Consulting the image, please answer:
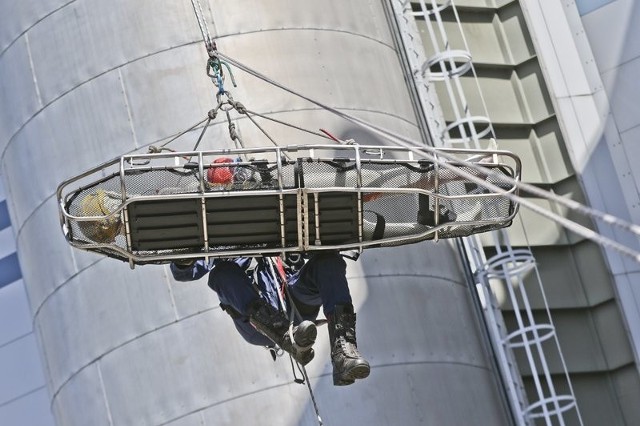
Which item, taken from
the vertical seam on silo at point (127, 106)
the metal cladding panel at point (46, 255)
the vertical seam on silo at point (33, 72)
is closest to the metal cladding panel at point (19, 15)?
the vertical seam on silo at point (33, 72)

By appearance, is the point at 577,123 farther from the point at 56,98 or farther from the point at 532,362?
the point at 56,98

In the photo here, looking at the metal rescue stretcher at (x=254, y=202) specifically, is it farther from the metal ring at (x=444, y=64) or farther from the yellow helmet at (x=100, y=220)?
the metal ring at (x=444, y=64)

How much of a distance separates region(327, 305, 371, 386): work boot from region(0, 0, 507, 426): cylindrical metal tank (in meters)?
4.62

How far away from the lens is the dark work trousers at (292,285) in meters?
11.7

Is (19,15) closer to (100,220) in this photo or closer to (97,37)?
(97,37)

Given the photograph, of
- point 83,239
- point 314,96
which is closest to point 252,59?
point 314,96

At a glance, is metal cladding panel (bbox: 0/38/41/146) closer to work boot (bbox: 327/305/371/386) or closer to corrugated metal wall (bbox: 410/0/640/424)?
corrugated metal wall (bbox: 410/0/640/424)

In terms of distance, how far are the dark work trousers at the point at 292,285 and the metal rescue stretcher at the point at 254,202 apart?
41cm

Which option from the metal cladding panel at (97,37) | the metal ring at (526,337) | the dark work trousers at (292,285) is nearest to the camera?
the dark work trousers at (292,285)

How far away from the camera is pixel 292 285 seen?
39.7 ft

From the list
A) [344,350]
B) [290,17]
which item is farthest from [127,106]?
[344,350]

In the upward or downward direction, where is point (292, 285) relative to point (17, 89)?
downward

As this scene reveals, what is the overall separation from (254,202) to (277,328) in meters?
1.18

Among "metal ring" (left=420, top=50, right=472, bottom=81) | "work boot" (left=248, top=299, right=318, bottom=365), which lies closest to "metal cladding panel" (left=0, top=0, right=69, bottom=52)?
"metal ring" (left=420, top=50, right=472, bottom=81)
